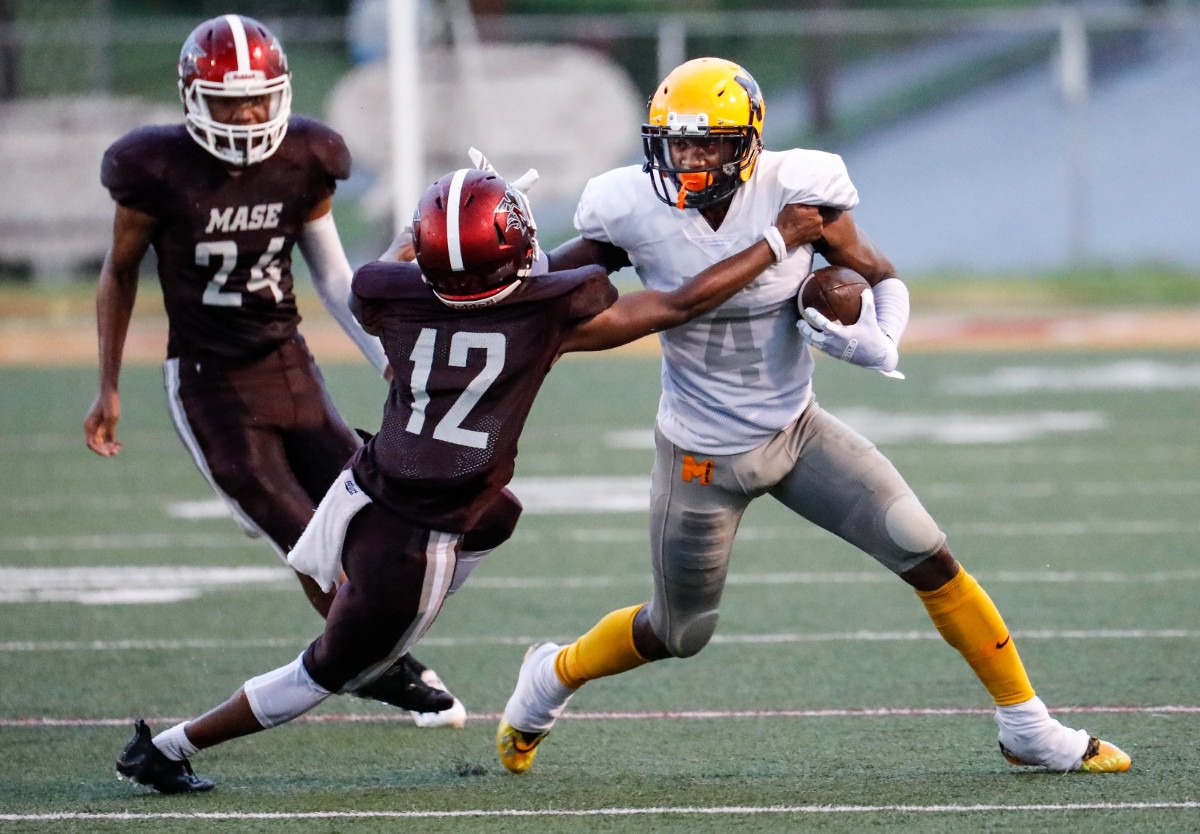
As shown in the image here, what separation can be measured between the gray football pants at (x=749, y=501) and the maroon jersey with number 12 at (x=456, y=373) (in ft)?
1.62

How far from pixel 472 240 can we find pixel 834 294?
85 cm

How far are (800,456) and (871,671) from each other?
138cm

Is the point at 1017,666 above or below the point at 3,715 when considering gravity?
above

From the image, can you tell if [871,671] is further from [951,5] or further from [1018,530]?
[951,5]

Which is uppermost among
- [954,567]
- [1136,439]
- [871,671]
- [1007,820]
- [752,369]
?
[752,369]

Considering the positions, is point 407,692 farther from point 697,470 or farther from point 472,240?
point 472,240

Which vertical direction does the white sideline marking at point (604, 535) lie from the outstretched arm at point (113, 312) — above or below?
below

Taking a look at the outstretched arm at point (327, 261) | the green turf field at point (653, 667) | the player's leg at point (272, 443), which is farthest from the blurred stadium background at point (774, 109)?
the player's leg at point (272, 443)

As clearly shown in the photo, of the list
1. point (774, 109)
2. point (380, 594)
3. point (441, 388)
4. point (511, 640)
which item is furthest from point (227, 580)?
point (774, 109)

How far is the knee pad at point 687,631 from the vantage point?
438 centimetres

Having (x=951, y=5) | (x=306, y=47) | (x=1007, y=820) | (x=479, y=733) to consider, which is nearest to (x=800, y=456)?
(x=1007, y=820)

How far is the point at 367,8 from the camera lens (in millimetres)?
18953

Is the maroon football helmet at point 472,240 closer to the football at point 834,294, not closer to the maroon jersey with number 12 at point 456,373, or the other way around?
the maroon jersey with number 12 at point 456,373

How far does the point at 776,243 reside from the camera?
404 cm
